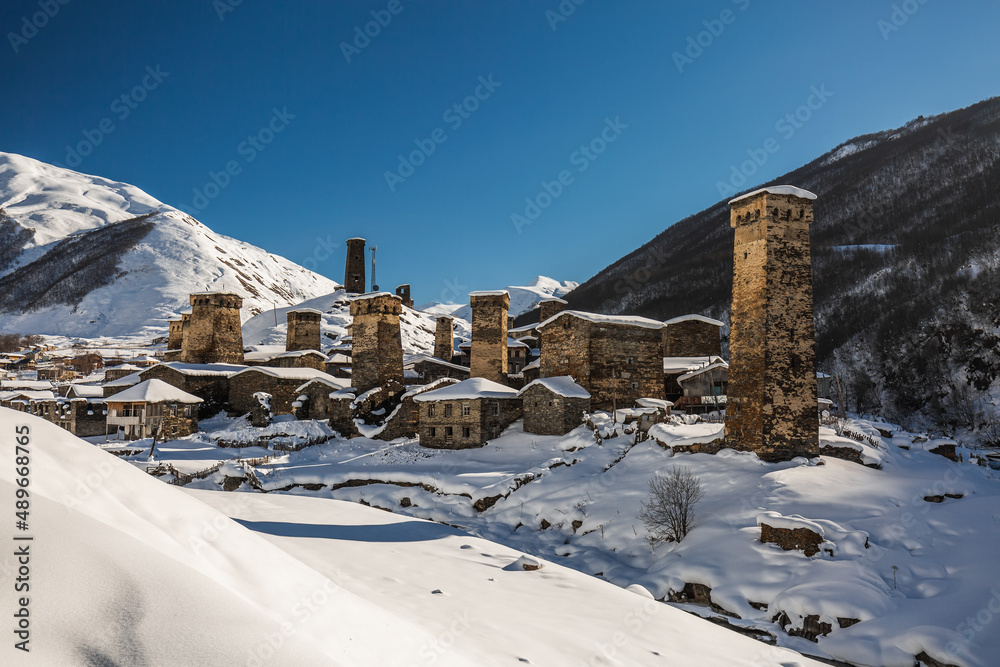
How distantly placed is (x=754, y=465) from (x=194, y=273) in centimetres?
11361

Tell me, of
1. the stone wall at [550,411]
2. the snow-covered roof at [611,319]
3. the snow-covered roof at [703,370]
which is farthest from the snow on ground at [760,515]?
the snow-covered roof at [703,370]

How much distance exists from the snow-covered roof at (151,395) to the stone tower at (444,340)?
22.5 metres

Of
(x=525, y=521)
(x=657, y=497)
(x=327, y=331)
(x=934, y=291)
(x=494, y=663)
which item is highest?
(x=934, y=291)

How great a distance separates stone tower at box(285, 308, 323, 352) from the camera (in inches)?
2045

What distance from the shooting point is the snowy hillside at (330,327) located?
217 ft

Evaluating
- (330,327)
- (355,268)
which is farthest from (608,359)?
(355,268)

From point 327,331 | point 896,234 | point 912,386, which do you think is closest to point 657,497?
point 912,386

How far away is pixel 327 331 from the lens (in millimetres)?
65188

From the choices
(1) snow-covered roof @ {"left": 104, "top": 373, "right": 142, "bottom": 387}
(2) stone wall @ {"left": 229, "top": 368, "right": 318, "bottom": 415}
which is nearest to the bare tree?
(2) stone wall @ {"left": 229, "top": 368, "right": 318, "bottom": 415}

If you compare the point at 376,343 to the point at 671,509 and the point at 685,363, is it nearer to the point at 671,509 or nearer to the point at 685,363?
the point at 685,363

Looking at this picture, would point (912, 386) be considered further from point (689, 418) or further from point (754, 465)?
point (754, 465)

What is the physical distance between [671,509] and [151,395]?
31019 millimetres

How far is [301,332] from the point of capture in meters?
52.0

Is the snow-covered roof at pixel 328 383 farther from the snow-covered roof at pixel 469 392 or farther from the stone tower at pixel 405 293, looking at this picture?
the stone tower at pixel 405 293
